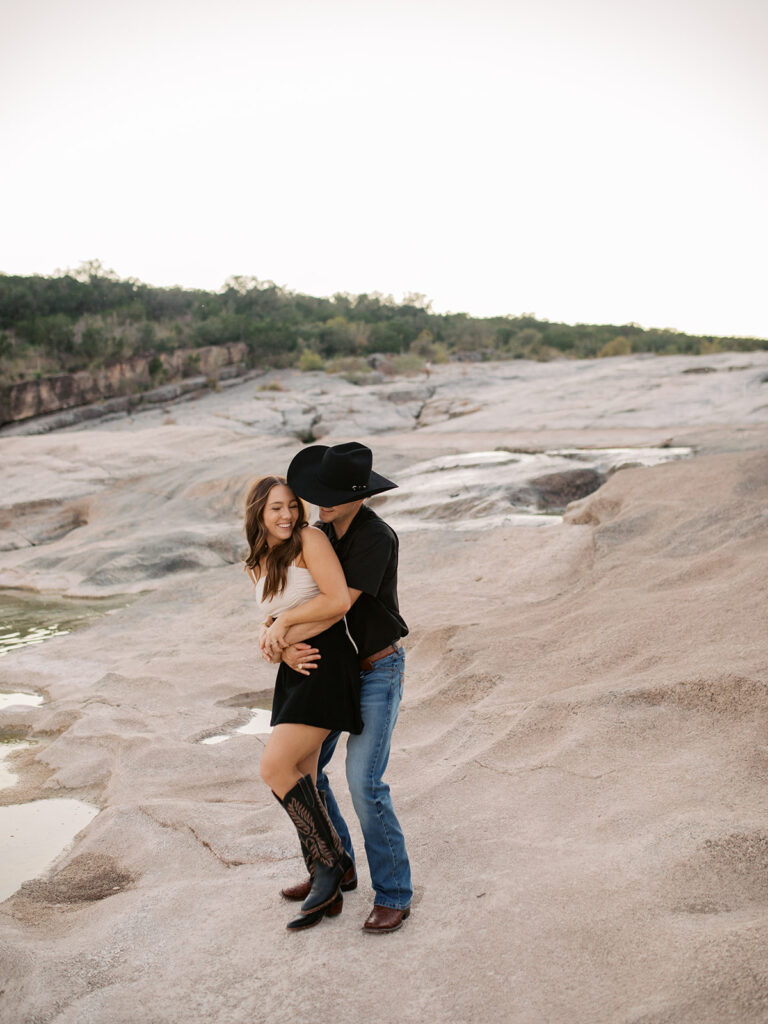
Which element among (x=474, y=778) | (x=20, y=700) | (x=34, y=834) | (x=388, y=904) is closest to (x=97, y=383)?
(x=20, y=700)

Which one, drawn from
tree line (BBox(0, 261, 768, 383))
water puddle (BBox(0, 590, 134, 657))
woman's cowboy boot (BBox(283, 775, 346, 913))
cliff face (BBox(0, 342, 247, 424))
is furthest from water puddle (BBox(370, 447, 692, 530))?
tree line (BBox(0, 261, 768, 383))

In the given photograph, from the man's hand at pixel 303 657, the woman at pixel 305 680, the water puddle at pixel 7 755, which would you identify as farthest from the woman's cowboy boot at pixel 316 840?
the water puddle at pixel 7 755

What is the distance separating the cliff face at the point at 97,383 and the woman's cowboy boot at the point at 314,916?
20.1 metres

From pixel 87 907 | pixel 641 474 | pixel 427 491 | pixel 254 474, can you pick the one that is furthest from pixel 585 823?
pixel 254 474

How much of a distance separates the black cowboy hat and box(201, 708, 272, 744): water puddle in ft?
8.71

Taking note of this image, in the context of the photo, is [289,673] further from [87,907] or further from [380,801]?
[87,907]

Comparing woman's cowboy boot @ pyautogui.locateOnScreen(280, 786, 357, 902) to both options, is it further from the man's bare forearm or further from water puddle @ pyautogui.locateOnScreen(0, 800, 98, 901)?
water puddle @ pyautogui.locateOnScreen(0, 800, 98, 901)

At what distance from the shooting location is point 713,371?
17.8m

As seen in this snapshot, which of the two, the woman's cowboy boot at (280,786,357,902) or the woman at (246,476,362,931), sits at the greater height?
the woman at (246,476,362,931)

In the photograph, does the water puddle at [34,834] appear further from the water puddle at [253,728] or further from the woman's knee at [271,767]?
the woman's knee at [271,767]

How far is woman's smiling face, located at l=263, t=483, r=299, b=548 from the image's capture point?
2934 mm

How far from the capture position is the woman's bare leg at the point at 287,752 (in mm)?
2854

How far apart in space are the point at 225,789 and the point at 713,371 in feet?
52.3

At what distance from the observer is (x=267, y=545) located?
9.94 ft
